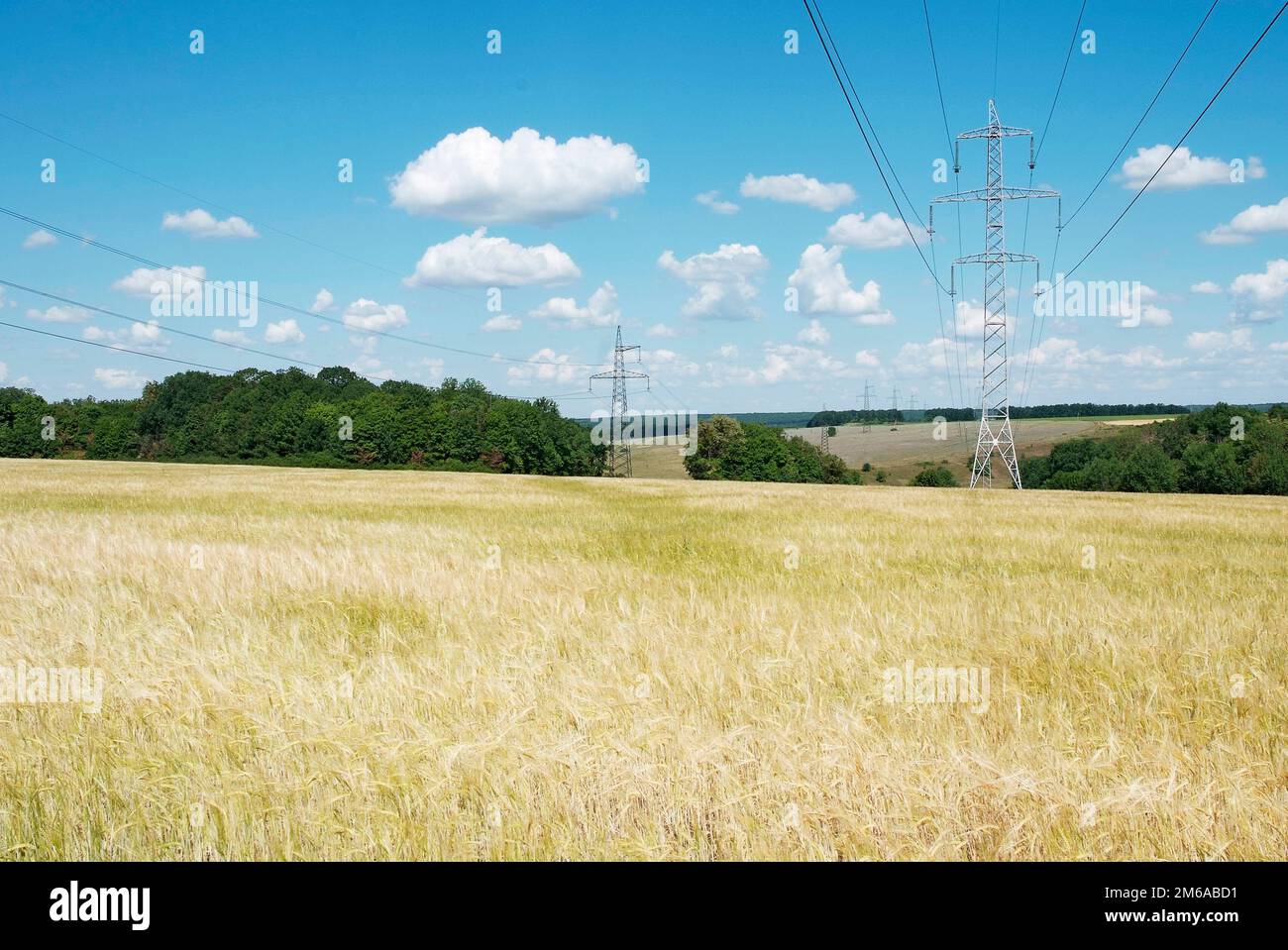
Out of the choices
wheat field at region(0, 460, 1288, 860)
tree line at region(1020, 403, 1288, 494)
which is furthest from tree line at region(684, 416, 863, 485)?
wheat field at region(0, 460, 1288, 860)

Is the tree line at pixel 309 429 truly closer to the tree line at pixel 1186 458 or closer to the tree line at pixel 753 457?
the tree line at pixel 753 457

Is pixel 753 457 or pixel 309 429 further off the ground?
pixel 309 429

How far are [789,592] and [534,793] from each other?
582 cm

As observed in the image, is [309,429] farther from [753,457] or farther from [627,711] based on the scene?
[627,711]

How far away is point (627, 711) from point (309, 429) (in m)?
106

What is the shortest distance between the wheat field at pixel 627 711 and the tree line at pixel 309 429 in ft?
286

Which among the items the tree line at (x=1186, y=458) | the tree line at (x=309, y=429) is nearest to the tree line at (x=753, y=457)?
the tree line at (x=309, y=429)

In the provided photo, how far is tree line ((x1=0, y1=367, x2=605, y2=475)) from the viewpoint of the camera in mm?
99562

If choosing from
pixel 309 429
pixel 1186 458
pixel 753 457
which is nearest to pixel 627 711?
pixel 309 429

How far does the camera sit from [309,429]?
10100 cm

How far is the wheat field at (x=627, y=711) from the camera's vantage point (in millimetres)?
3357

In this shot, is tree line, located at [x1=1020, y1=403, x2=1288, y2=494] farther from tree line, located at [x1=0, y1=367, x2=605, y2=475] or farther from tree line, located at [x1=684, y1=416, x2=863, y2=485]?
tree line, located at [x1=0, y1=367, x2=605, y2=475]
